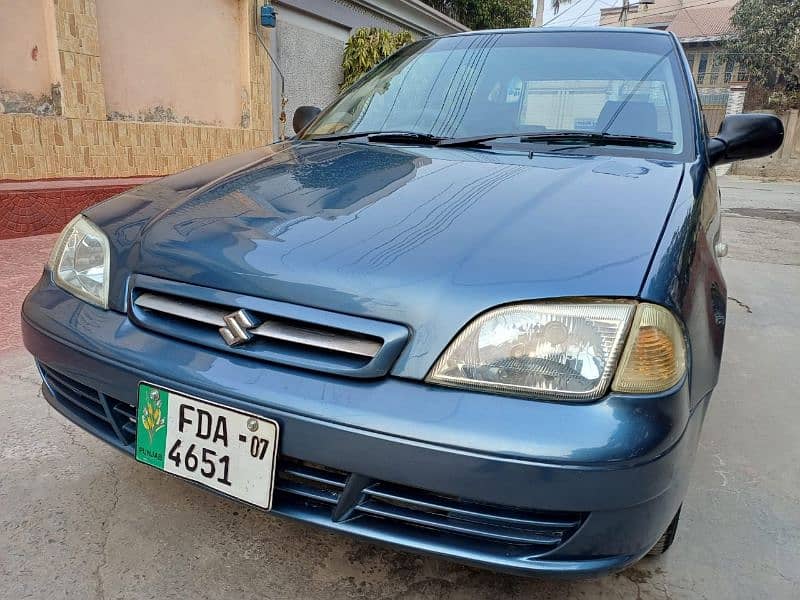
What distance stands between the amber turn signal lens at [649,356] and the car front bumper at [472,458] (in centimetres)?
3

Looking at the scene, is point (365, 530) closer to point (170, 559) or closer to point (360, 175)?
point (170, 559)

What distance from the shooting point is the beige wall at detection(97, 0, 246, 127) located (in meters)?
4.78

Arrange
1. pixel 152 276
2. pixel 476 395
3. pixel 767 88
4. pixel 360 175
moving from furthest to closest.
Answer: pixel 767 88 → pixel 360 175 → pixel 152 276 → pixel 476 395

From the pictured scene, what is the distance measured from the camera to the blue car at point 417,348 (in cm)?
101

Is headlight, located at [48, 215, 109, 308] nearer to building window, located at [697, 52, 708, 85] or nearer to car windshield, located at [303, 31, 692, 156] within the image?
car windshield, located at [303, 31, 692, 156]

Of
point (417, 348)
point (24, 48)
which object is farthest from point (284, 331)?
point (24, 48)

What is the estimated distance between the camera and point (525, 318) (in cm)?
107

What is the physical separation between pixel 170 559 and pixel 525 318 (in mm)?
1071

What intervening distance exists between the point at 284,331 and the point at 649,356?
68cm

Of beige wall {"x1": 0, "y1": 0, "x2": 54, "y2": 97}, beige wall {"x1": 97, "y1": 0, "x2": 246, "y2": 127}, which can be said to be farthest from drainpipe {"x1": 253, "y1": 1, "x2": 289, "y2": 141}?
beige wall {"x1": 0, "y1": 0, "x2": 54, "y2": 97}

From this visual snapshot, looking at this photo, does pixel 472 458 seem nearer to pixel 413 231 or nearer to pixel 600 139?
pixel 413 231

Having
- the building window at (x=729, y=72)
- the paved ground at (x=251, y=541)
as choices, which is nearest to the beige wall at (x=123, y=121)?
the paved ground at (x=251, y=541)

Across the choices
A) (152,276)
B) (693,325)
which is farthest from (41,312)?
(693,325)

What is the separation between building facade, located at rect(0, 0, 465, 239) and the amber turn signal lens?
4.29 meters
